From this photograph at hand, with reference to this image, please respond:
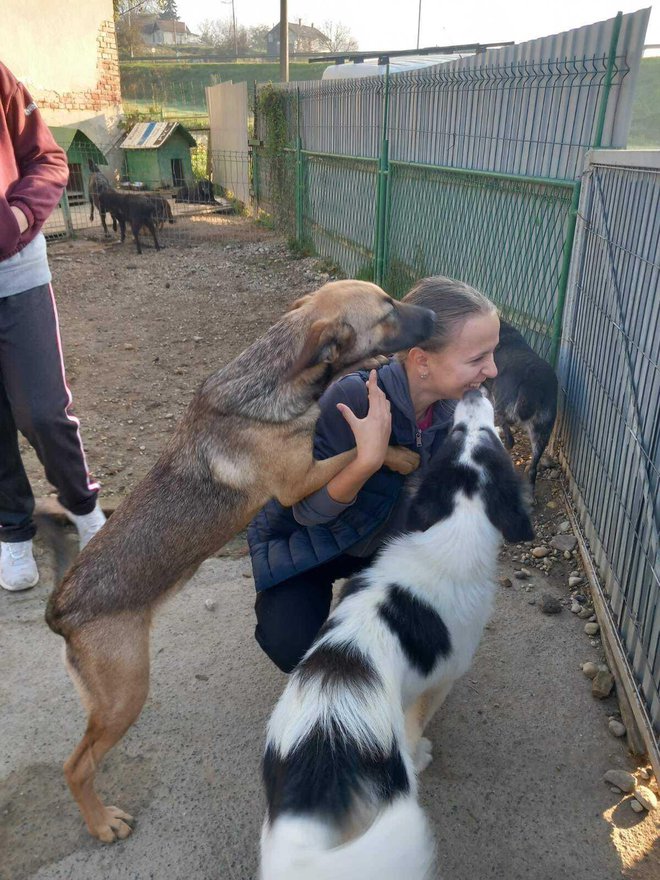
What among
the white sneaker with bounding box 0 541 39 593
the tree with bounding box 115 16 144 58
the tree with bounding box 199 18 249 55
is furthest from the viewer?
the tree with bounding box 199 18 249 55

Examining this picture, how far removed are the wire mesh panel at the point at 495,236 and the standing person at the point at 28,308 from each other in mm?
3193

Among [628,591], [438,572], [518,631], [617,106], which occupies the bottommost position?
[518,631]

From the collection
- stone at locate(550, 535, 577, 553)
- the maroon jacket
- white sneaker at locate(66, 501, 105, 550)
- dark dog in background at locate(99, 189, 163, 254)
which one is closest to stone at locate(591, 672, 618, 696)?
stone at locate(550, 535, 577, 553)

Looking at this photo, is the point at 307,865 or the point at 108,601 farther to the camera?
the point at 108,601

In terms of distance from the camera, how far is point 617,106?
158 inches

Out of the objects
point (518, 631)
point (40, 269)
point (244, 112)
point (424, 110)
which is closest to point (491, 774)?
point (518, 631)

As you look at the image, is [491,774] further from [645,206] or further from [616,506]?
[645,206]

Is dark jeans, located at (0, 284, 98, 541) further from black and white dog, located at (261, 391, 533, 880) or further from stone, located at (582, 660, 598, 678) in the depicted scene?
stone, located at (582, 660, 598, 678)

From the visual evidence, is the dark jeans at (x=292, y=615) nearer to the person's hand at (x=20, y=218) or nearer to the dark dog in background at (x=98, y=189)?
the person's hand at (x=20, y=218)

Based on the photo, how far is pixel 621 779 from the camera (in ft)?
7.73

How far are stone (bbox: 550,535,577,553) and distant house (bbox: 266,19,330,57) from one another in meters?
69.7

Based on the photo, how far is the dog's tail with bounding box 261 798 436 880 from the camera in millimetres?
1378

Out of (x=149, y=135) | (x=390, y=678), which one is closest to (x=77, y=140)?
(x=149, y=135)

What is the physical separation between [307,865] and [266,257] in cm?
1126
